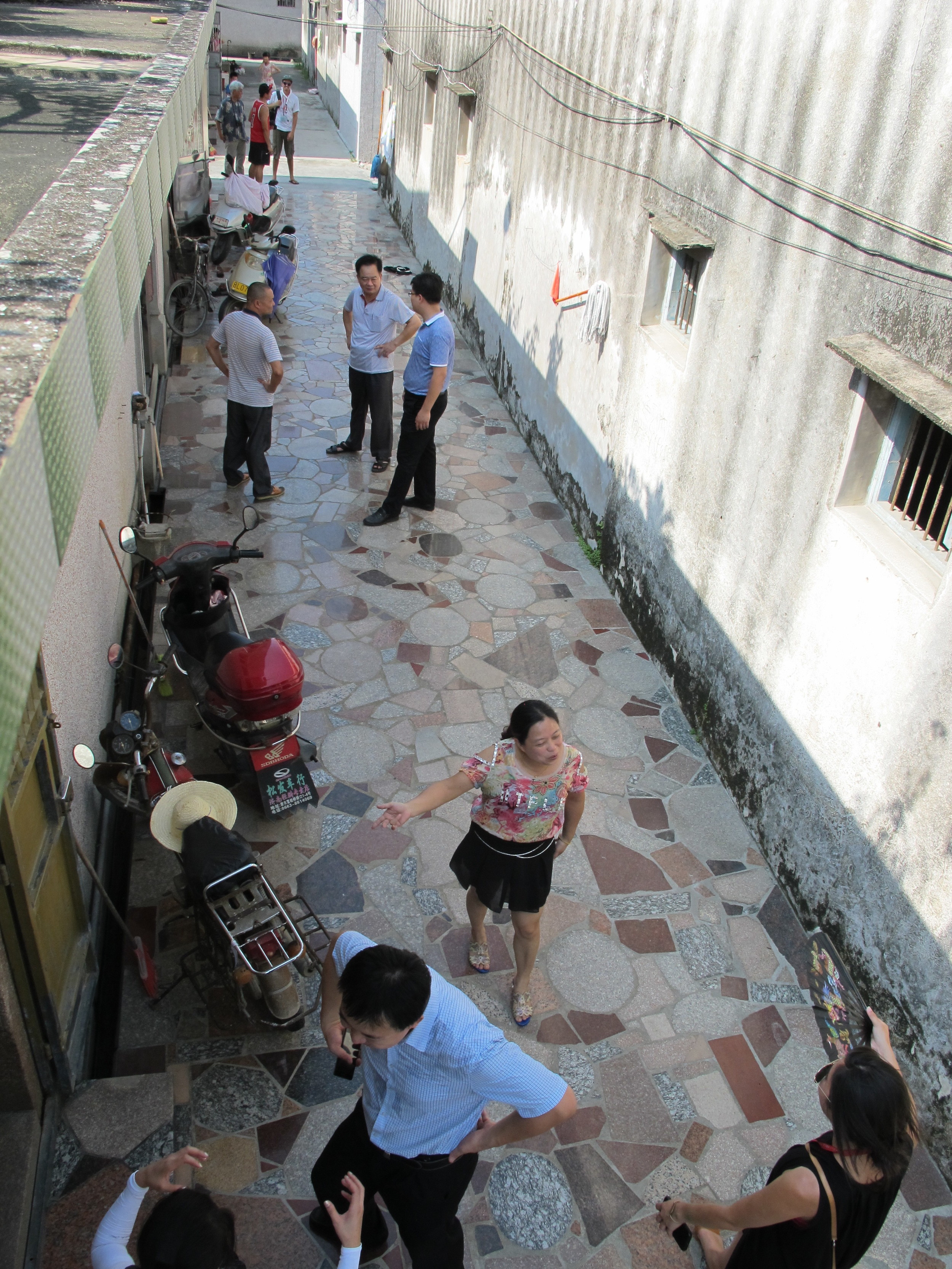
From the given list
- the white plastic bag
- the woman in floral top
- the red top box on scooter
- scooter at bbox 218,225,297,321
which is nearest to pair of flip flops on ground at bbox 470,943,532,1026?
the woman in floral top

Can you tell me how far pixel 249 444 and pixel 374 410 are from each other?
1327mm

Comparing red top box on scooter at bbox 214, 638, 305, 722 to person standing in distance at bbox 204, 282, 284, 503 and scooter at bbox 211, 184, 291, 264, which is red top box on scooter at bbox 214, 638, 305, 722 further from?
scooter at bbox 211, 184, 291, 264

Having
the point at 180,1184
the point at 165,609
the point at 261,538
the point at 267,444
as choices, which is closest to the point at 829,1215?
the point at 180,1184

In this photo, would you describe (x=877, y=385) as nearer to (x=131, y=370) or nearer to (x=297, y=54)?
(x=131, y=370)

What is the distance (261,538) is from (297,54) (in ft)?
127

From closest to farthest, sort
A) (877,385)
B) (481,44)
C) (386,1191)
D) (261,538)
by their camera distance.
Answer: (386,1191)
(877,385)
(261,538)
(481,44)

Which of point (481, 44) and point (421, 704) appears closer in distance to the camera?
point (421, 704)

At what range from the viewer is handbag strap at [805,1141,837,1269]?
9.20 feet

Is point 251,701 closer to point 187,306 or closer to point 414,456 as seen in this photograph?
point 414,456

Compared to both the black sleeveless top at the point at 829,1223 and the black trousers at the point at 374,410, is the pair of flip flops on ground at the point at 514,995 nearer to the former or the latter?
the black sleeveless top at the point at 829,1223

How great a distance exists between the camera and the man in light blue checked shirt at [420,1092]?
2.77 meters

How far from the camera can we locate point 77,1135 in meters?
3.81

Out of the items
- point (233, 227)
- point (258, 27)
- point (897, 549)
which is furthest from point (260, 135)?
point (258, 27)

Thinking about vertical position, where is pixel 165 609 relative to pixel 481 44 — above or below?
below
